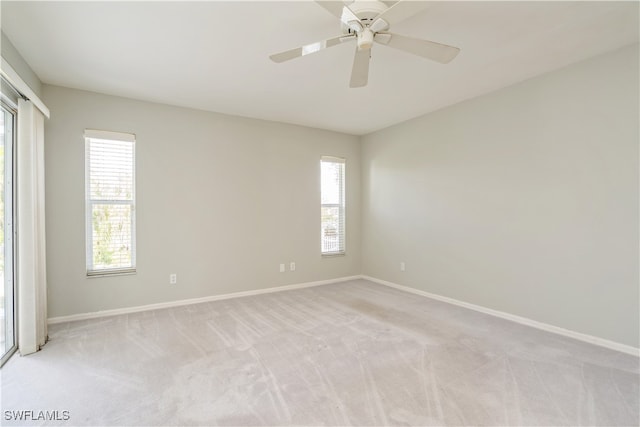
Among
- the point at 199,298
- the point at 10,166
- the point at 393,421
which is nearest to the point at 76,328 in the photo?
the point at 199,298

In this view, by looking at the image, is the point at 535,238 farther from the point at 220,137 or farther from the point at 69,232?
the point at 69,232

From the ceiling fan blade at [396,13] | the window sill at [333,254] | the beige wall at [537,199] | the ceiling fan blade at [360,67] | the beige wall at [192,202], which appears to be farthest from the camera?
the window sill at [333,254]

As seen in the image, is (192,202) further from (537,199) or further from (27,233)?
(537,199)

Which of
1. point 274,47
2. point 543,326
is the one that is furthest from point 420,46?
point 543,326

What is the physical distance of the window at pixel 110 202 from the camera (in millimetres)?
3463

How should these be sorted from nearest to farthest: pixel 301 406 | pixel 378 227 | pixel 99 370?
pixel 301 406
pixel 99 370
pixel 378 227

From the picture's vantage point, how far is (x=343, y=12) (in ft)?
5.78

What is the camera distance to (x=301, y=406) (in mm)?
1872

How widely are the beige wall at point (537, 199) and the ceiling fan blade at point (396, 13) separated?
2240 millimetres

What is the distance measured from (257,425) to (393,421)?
30.7 inches

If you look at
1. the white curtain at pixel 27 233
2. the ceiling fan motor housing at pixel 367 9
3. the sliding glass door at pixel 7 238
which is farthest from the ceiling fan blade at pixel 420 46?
the sliding glass door at pixel 7 238

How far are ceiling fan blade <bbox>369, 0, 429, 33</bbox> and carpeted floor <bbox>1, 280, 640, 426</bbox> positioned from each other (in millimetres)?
2316

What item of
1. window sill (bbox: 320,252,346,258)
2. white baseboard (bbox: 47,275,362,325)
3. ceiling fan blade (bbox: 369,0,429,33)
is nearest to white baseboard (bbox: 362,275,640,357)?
window sill (bbox: 320,252,346,258)

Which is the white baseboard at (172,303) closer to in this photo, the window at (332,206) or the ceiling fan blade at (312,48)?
the window at (332,206)
